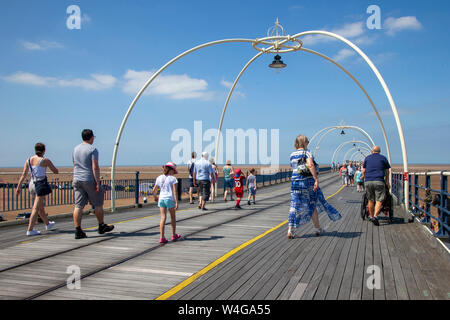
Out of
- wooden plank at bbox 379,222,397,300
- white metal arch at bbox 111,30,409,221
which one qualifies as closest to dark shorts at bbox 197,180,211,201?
white metal arch at bbox 111,30,409,221

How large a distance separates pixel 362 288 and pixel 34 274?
4198mm

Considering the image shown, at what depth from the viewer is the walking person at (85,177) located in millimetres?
7219

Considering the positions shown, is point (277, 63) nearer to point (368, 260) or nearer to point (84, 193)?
point (84, 193)

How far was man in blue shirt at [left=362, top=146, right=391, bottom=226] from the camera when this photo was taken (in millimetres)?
8891

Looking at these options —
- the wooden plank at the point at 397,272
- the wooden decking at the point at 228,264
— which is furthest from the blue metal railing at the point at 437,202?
the wooden plank at the point at 397,272

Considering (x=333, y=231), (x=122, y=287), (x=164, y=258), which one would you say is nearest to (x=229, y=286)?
(x=122, y=287)

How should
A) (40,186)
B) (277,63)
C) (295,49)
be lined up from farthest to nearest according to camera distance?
(295,49), (277,63), (40,186)

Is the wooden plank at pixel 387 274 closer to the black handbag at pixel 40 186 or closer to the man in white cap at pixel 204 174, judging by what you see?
the man in white cap at pixel 204 174

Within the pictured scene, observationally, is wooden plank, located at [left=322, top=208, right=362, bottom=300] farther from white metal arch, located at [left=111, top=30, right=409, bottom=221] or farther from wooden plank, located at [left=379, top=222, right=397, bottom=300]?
white metal arch, located at [left=111, top=30, right=409, bottom=221]

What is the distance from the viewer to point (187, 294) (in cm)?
411

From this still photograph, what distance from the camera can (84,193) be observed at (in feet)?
24.1

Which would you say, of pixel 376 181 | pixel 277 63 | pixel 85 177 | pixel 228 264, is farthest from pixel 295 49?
pixel 228 264

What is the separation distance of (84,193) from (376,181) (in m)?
6.71

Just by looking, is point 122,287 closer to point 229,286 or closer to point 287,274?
point 229,286
